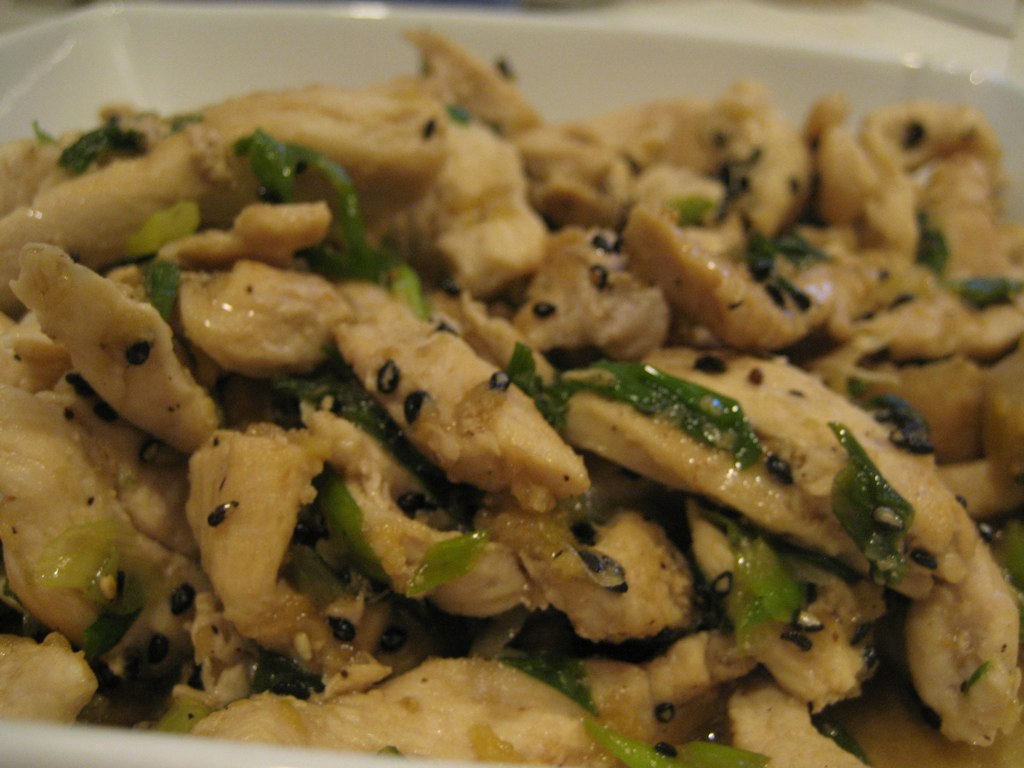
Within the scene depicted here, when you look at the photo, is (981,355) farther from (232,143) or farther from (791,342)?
(232,143)

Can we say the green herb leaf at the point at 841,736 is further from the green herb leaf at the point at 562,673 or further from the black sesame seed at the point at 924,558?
the green herb leaf at the point at 562,673

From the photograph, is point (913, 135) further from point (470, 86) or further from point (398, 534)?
point (398, 534)

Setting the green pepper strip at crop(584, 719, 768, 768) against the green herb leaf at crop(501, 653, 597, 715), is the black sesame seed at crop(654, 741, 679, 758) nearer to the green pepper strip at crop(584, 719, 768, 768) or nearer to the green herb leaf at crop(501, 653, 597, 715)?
the green pepper strip at crop(584, 719, 768, 768)

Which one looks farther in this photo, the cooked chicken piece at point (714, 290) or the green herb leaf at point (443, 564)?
the cooked chicken piece at point (714, 290)

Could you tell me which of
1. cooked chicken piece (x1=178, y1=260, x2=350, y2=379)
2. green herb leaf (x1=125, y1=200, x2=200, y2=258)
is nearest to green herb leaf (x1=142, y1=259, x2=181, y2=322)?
cooked chicken piece (x1=178, y1=260, x2=350, y2=379)

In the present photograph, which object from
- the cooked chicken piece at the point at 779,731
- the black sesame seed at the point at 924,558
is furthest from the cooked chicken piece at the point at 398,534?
the black sesame seed at the point at 924,558

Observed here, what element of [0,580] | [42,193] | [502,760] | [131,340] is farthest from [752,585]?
[42,193]

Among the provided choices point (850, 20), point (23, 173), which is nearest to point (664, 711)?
point (23, 173)
